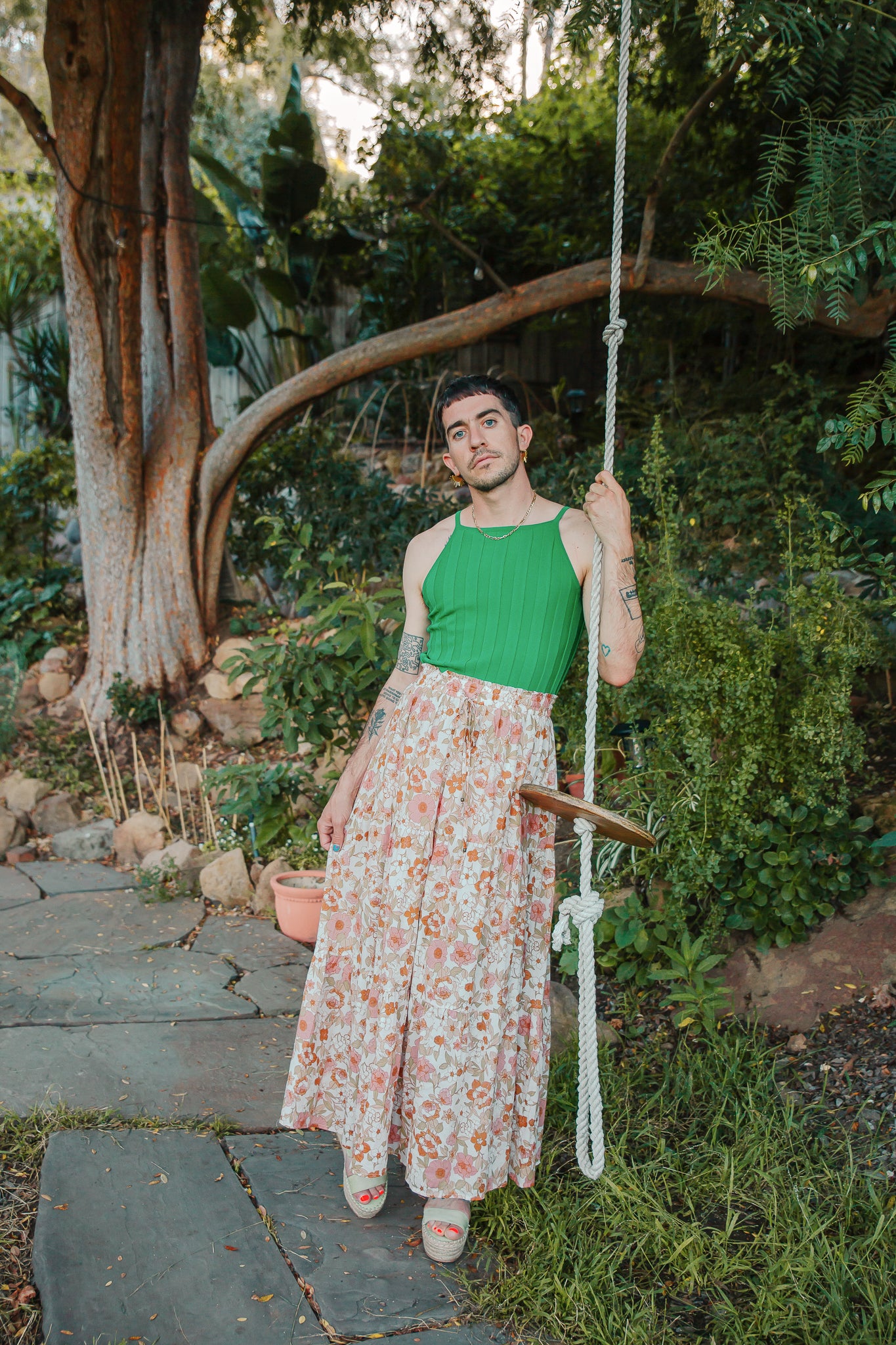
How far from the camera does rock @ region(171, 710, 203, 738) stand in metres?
5.28

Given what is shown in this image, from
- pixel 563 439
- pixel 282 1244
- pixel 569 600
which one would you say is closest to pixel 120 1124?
pixel 282 1244

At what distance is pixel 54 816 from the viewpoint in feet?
15.5

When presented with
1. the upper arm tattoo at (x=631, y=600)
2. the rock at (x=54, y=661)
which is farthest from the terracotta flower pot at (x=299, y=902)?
the rock at (x=54, y=661)

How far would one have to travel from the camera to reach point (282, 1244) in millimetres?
1867

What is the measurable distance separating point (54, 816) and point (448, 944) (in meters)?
3.47

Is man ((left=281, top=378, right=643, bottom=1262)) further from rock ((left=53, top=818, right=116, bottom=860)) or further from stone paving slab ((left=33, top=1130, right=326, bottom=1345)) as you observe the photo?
rock ((left=53, top=818, right=116, bottom=860))

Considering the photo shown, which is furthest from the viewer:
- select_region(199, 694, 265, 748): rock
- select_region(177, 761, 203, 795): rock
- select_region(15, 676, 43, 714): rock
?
select_region(15, 676, 43, 714): rock

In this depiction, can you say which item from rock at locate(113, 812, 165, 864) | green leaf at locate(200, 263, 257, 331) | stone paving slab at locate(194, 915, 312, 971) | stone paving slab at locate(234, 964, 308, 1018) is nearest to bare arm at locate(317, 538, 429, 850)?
stone paving slab at locate(234, 964, 308, 1018)

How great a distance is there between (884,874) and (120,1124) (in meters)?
2.00

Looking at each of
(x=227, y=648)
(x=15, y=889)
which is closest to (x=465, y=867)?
(x=15, y=889)

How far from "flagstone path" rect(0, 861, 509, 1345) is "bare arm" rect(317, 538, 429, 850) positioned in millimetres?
749

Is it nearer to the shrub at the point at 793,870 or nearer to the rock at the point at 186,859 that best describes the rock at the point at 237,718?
the rock at the point at 186,859

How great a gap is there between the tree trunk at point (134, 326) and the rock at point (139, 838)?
1103 millimetres

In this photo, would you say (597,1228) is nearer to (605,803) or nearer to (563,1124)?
(563,1124)
